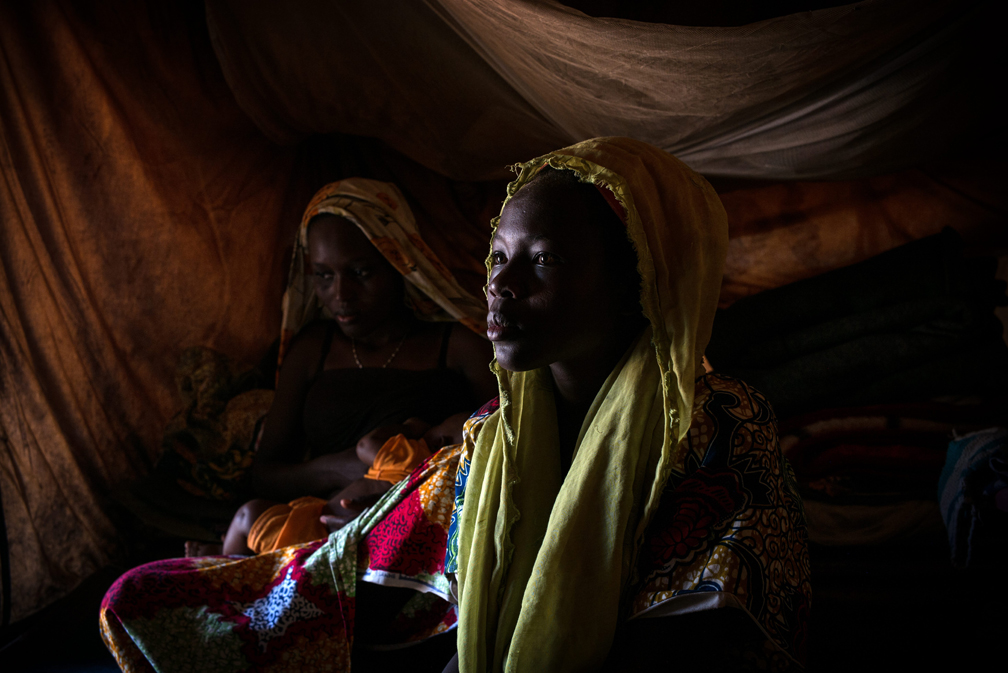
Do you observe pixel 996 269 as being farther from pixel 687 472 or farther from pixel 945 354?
pixel 687 472

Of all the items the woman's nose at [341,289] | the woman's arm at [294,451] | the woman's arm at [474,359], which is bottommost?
the woman's arm at [294,451]

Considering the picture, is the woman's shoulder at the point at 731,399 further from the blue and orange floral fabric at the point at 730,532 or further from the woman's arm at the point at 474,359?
the woman's arm at the point at 474,359

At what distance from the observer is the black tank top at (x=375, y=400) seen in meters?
2.13

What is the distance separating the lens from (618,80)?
5.61 ft

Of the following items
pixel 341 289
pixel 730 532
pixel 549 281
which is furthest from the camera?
pixel 341 289

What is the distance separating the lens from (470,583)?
107cm

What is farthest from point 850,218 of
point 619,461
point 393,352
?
point 619,461

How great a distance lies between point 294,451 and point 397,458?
30.0 inches

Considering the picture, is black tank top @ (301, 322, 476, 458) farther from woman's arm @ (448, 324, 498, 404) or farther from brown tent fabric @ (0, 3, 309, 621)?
brown tent fabric @ (0, 3, 309, 621)

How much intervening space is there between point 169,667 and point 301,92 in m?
1.79

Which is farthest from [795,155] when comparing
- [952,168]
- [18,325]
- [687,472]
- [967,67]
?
[18,325]

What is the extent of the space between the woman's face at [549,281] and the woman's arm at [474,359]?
1051 mm

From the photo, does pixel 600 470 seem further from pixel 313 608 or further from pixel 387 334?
pixel 387 334

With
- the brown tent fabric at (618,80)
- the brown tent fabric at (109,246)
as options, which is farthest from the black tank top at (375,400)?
the brown tent fabric at (618,80)
